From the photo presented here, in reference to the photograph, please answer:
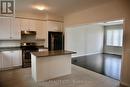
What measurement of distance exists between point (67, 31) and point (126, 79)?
13.6 feet

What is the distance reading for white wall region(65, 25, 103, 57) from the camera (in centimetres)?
708

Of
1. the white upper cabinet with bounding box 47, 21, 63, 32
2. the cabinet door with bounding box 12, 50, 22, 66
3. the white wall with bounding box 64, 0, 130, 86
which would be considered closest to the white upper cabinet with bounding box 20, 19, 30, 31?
the white upper cabinet with bounding box 47, 21, 63, 32

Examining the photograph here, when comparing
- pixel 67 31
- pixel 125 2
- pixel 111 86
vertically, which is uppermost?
pixel 125 2

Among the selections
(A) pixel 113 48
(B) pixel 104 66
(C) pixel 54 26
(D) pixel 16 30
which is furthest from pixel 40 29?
→ (A) pixel 113 48

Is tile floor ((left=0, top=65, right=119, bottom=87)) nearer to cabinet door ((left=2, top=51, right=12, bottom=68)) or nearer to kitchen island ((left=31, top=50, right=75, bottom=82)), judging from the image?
kitchen island ((left=31, top=50, right=75, bottom=82))

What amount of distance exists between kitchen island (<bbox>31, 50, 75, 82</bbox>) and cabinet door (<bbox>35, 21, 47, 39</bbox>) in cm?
212

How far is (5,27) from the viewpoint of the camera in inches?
189

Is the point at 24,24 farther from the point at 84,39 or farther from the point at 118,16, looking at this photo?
the point at 84,39

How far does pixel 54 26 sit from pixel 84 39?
3.04 metres

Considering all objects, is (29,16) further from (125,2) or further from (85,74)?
(125,2)

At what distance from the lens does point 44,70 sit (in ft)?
12.0

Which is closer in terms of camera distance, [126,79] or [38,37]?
[126,79]

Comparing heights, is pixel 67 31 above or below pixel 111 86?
above

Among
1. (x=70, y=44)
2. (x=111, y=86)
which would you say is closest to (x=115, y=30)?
(x=70, y=44)
